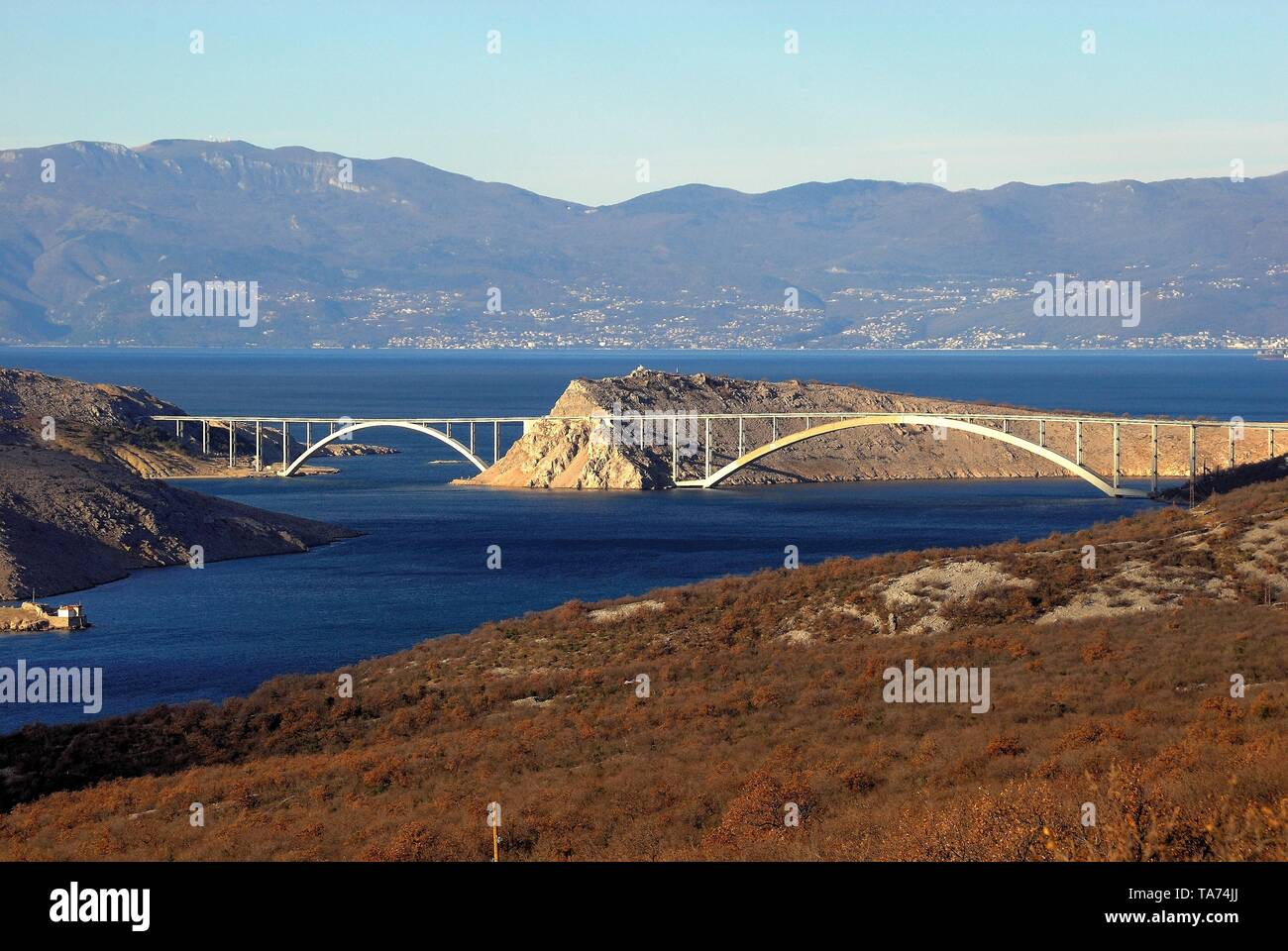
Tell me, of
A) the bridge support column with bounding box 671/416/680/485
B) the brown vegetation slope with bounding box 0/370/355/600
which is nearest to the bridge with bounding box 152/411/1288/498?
the bridge support column with bounding box 671/416/680/485

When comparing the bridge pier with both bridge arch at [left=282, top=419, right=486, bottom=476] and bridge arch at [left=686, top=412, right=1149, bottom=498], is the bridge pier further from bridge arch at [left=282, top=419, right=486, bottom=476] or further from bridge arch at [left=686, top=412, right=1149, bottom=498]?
bridge arch at [left=282, top=419, right=486, bottom=476]

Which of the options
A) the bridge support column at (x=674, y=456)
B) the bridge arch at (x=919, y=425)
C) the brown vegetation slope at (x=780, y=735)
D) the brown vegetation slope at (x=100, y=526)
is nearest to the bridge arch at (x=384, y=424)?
the bridge support column at (x=674, y=456)

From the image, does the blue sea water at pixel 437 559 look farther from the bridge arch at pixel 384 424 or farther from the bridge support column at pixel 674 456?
the bridge support column at pixel 674 456

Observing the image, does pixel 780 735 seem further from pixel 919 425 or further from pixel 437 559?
pixel 919 425
